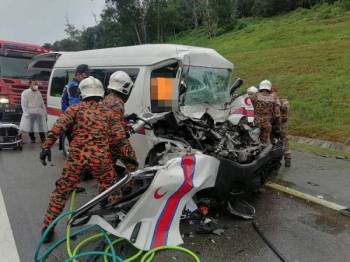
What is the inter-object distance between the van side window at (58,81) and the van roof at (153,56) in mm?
1099

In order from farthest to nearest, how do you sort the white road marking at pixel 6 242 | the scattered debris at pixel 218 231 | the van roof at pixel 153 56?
the van roof at pixel 153 56
the scattered debris at pixel 218 231
the white road marking at pixel 6 242

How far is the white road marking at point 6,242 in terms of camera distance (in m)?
4.03

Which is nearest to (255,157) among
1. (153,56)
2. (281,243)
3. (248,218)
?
(248,218)

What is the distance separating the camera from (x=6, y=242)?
4.39 m

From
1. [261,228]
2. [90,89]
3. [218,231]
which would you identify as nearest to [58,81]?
[90,89]

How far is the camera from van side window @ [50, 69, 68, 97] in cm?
876

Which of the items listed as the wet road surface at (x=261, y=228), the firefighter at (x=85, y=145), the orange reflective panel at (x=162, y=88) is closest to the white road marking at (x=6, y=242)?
the wet road surface at (x=261, y=228)

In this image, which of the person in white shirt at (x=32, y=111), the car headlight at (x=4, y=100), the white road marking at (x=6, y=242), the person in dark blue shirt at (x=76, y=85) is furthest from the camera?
the car headlight at (x=4, y=100)

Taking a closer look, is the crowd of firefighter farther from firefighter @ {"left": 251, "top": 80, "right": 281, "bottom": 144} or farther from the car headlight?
the car headlight

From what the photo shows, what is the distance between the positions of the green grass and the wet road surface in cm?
511

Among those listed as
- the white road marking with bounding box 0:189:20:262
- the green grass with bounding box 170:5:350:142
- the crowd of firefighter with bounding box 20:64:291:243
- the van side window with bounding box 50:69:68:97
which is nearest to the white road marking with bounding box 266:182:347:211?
the crowd of firefighter with bounding box 20:64:291:243

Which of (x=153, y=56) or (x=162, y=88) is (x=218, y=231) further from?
(x=153, y=56)

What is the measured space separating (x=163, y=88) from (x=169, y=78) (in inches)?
6.7

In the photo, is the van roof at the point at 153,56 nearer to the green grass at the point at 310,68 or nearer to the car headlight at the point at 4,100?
the green grass at the point at 310,68
